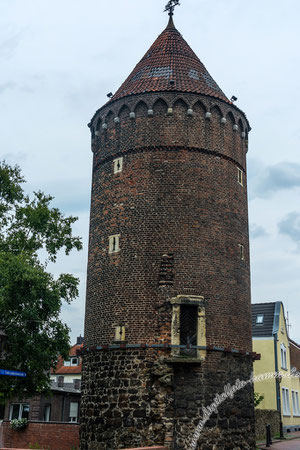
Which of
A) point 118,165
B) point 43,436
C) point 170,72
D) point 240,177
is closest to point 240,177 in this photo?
point 240,177

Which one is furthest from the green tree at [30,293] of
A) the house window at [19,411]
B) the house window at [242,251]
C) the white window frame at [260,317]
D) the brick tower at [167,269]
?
the white window frame at [260,317]

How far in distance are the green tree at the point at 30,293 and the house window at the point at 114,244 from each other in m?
2.12

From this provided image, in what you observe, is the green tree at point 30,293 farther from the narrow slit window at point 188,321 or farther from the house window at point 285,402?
the house window at point 285,402

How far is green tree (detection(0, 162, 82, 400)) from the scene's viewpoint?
19453 mm

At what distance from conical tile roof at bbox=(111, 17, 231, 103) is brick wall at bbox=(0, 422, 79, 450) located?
14631mm

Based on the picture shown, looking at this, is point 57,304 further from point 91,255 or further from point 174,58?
point 174,58

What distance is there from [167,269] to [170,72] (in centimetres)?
882

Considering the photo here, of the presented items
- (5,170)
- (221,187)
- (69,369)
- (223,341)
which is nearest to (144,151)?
(221,187)

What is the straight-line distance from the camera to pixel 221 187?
845 inches

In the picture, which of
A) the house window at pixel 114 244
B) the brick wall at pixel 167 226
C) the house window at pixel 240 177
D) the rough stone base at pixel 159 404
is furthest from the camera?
the house window at pixel 240 177

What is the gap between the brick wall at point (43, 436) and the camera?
76.9 feet

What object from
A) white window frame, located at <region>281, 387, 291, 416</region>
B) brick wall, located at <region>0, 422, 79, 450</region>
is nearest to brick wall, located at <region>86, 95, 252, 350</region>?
brick wall, located at <region>0, 422, 79, 450</region>

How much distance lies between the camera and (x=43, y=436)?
81.4 feet

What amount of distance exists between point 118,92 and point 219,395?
43.4 feet
